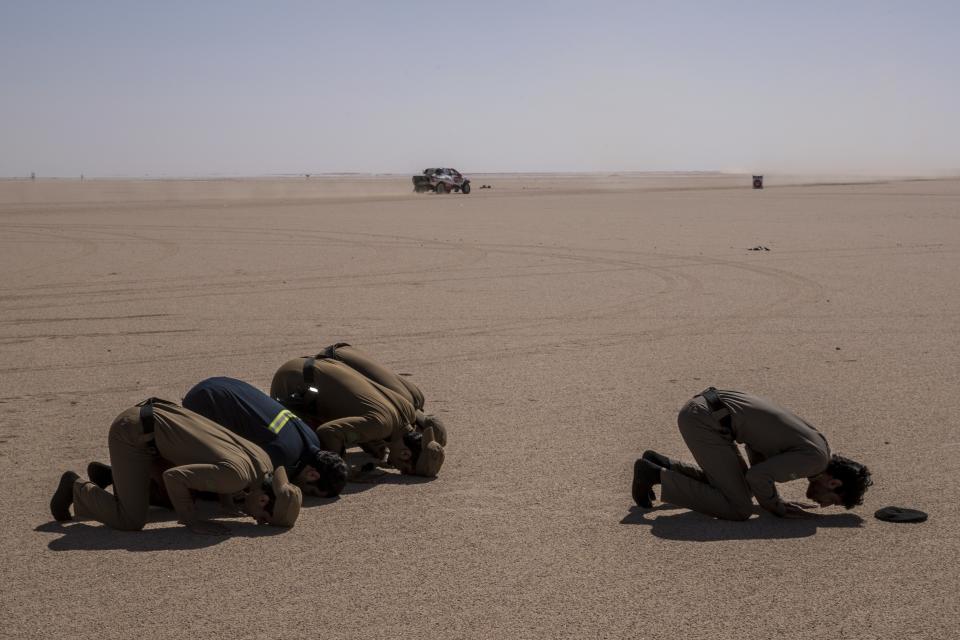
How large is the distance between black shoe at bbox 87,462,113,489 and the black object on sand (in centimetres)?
485

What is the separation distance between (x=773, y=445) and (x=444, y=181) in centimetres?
6287

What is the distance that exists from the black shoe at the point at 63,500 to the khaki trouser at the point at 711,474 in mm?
3707

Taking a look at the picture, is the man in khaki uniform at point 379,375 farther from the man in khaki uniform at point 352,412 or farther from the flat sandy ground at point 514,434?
the flat sandy ground at point 514,434

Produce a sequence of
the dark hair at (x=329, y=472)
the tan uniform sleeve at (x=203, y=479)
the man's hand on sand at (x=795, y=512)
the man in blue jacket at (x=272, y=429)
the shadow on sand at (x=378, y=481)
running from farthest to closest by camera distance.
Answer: the shadow on sand at (x=378, y=481), the dark hair at (x=329, y=472), the man in blue jacket at (x=272, y=429), the man's hand on sand at (x=795, y=512), the tan uniform sleeve at (x=203, y=479)

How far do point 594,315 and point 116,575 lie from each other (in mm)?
10450

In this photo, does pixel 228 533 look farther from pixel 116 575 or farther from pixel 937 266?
pixel 937 266

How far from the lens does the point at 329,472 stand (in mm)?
6855

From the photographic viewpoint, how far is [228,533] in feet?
20.9

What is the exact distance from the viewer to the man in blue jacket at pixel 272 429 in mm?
6742

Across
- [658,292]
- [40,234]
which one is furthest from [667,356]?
[40,234]

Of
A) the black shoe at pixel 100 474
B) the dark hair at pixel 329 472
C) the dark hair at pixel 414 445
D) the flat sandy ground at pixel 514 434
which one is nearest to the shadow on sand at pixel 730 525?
the flat sandy ground at pixel 514 434

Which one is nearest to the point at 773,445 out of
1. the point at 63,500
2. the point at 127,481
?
the point at 127,481

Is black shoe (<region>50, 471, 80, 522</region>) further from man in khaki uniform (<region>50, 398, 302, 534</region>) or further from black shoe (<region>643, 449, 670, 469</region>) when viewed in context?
black shoe (<region>643, 449, 670, 469</region>)

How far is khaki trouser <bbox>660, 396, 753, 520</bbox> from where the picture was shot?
6.52 metres
